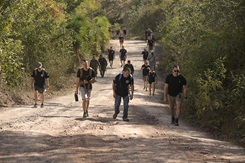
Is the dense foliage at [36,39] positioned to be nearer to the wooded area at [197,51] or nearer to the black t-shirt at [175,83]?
the wooded area at [197,51]

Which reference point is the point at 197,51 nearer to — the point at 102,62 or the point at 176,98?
the point at 176,98

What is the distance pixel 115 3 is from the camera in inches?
3297

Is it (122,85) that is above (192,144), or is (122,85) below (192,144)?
above

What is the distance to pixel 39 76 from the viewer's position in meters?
18.0

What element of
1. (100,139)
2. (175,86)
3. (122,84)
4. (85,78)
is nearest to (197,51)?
(175,86)

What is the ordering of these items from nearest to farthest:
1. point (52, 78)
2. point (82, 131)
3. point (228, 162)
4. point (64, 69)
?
point (228, 162), point (82, 131), point (52, 78), point (64, 69)

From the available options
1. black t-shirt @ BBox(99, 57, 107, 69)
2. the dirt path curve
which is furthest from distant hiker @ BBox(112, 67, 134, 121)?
black t-shirt @ BBox(99, 57, 107, 69)

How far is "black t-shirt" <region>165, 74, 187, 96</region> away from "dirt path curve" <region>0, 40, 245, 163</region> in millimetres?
1189

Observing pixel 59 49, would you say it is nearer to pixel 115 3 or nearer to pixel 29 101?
pixel 29 101

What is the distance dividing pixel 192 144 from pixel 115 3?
74030 mm

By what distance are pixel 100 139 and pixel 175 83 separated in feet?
14.2

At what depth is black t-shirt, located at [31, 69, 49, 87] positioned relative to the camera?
17953 millimetres

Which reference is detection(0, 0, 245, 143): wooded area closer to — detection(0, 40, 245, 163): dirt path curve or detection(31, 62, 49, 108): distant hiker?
detection(0, 40, 245, 163): dirt path curve

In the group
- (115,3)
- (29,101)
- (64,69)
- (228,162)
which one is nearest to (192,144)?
(228,162)
